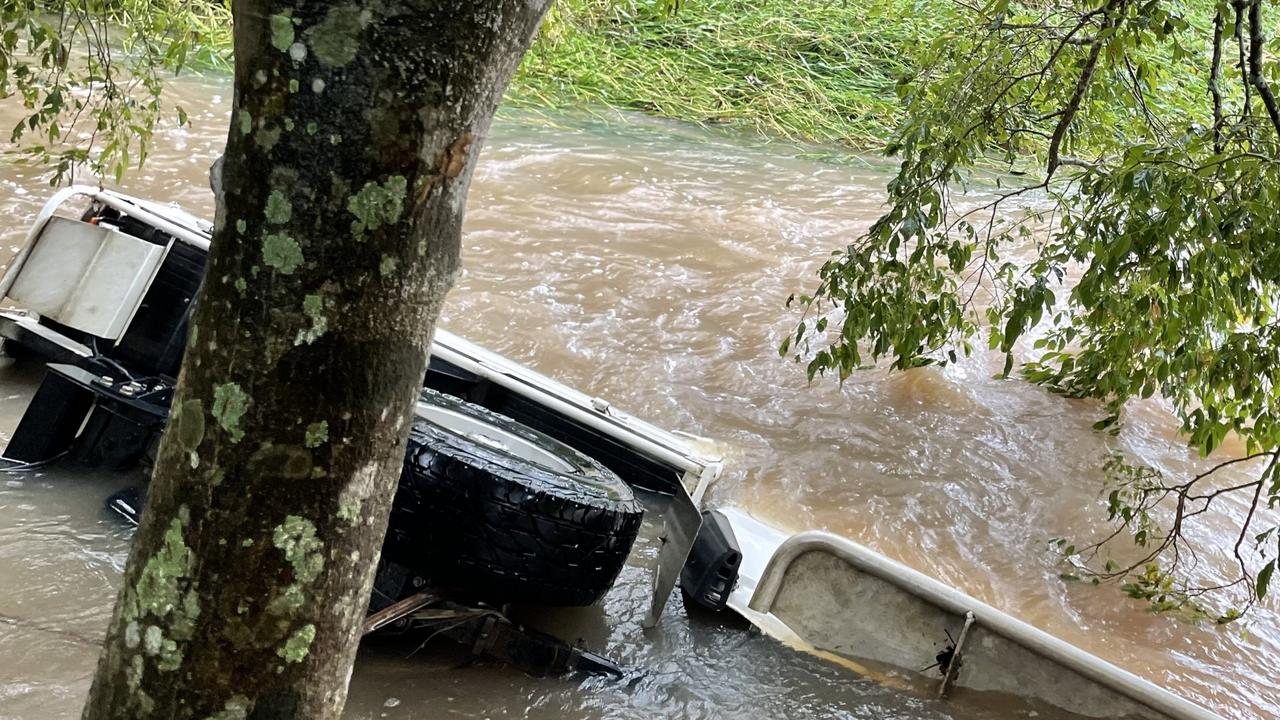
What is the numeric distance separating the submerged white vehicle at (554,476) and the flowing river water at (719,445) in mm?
162

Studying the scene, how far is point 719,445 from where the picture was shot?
645 cm

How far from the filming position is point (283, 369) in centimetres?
153

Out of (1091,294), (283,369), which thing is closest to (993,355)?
(1091,294)

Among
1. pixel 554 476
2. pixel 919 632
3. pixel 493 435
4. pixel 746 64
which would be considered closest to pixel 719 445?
pixel 493 435

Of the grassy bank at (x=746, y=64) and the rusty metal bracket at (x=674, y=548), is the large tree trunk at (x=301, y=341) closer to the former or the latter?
the rusty metal bracket at (x=674, y=548)

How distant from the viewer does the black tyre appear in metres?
3.54

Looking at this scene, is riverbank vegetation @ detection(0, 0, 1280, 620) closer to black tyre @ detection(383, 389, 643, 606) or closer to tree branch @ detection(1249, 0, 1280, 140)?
tree branch @ detection(1249, 0, 1280, 140)

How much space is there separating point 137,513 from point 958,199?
9953 millimetres

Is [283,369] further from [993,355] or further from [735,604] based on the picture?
[993,355]

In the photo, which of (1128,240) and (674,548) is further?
(674,548)

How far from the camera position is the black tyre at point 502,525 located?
3.54 meters

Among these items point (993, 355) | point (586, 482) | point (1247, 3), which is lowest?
point (586, 482)

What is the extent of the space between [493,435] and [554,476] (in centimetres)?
65

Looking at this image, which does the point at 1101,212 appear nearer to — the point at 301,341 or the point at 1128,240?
the point at 1128,240
